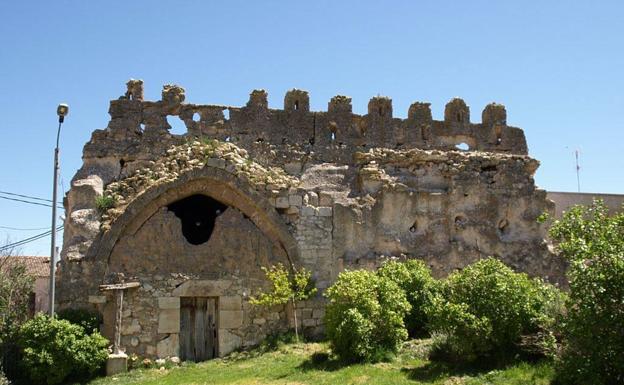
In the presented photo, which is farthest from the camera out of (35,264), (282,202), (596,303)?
(35,264)

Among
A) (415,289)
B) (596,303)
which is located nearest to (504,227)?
(415,289)

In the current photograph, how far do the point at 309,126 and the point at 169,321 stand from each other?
6398mm

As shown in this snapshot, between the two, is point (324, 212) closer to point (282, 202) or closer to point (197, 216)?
point (282, 202)

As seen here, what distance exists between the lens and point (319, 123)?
18.0 m

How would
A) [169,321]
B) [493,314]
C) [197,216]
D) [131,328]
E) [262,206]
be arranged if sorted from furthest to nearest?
[197,216] → [262,206] → [169,321] → [131,328] → [493,314]

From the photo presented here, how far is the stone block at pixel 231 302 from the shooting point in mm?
15747

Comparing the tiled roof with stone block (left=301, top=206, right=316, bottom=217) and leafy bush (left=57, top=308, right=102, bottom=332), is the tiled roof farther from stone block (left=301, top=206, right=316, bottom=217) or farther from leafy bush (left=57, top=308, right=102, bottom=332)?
stone block (left=301, top=206, right=316, bottom=217)

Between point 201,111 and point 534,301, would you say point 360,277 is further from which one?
point 201,111

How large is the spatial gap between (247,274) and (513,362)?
6971mm

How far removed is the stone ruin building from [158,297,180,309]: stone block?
3cm

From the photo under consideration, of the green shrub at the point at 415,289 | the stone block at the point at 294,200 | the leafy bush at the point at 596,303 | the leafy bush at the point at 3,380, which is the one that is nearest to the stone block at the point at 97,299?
the leafy bush at the point at 3,380

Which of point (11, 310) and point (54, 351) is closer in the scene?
point (54, 351)

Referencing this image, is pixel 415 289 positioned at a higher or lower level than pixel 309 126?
lower

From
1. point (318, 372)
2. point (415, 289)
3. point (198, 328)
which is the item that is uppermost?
point (415, 289)
